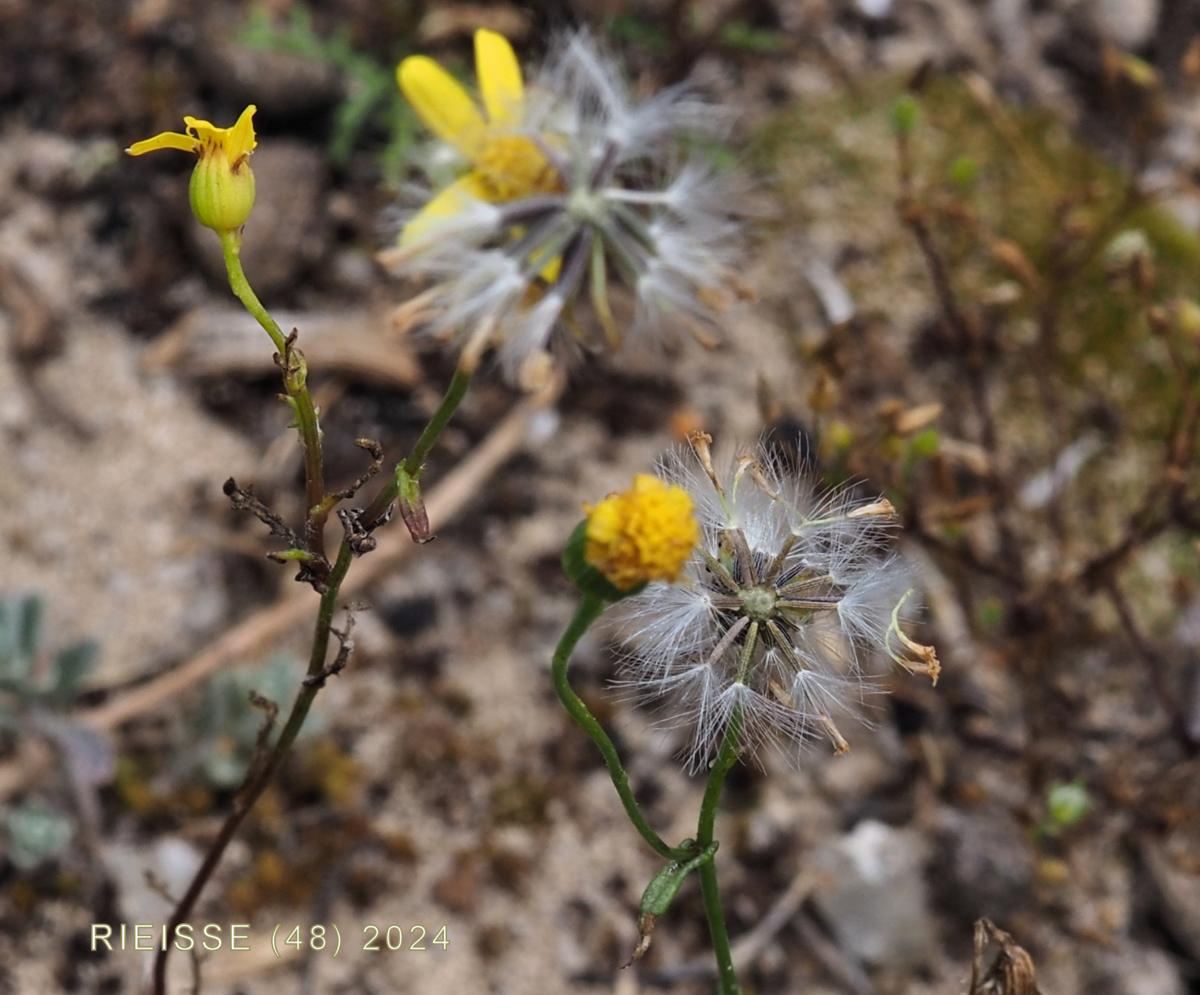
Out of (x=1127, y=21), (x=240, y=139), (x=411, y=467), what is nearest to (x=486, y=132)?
(x=240, y=139)

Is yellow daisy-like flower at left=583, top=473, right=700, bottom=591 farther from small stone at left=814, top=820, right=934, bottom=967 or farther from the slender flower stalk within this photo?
small stone at left=814, top=820, right=934, bottom=967

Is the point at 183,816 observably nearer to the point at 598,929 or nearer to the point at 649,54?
the point at 598,929

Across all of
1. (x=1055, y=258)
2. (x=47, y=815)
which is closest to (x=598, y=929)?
(x=47, y=815)

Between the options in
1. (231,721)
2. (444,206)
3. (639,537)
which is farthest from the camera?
(231,721)

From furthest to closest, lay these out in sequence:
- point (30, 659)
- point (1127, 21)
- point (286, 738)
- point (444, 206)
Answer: point (1127, 21), point (30, 659), point (444, 206), point (286, 738)

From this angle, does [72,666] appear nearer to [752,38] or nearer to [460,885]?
[460,885]

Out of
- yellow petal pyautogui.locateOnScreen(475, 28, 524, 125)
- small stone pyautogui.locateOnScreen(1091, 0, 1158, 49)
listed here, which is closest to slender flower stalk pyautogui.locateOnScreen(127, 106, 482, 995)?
yellow petal pyautogui.locateOnScreen(475, 28, 524, 125)

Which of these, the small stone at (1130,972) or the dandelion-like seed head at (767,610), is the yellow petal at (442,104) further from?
the small stone at (1130,972)
